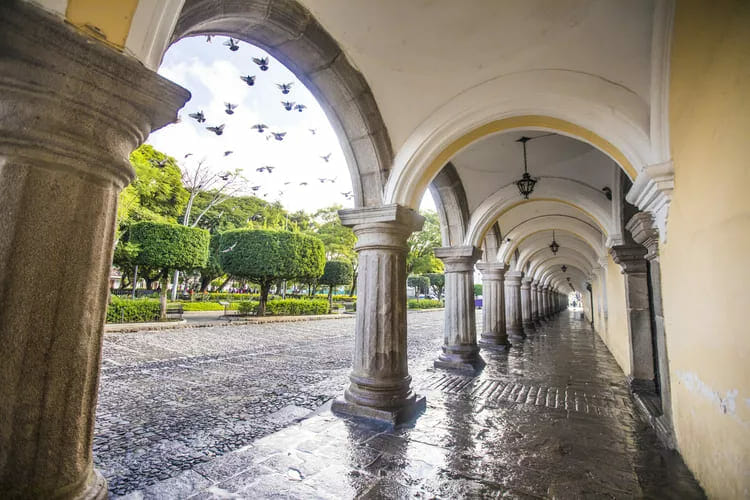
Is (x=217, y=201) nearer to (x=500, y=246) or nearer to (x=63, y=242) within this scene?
(x=500, y=246)

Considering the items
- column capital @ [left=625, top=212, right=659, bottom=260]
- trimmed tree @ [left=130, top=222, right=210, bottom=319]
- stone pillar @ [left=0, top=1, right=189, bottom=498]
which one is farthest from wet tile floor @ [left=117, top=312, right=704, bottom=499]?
trimmed tree @ [left=130, top=222, right=210, bottom=319]

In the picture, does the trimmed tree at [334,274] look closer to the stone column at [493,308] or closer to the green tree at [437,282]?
the stone column at [493,308]

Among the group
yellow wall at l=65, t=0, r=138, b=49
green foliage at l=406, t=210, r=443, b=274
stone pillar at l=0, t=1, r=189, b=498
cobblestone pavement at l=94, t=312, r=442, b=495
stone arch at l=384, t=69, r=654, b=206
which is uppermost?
green foliage at l=406, t=210, r=443, b=274

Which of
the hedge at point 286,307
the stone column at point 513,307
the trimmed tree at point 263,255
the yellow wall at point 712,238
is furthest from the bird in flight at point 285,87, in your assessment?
the hedge at point 286,307

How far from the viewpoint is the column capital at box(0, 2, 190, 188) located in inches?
51.2

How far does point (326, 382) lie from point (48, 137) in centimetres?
479

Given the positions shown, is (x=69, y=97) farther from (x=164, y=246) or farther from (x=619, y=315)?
(x=164, y=246)

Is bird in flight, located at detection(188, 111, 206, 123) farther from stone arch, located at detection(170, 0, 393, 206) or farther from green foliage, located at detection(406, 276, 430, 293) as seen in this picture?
green foliage, located at detection(406, 276, 430, 293)

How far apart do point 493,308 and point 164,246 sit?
12.6 m

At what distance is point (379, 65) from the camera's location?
3816mm

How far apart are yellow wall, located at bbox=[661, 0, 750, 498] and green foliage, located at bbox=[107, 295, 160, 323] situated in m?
14.4

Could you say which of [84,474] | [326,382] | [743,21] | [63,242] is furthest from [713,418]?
[326,382]

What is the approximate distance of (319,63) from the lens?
364 centimetres

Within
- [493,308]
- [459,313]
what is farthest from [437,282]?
[459,313]
